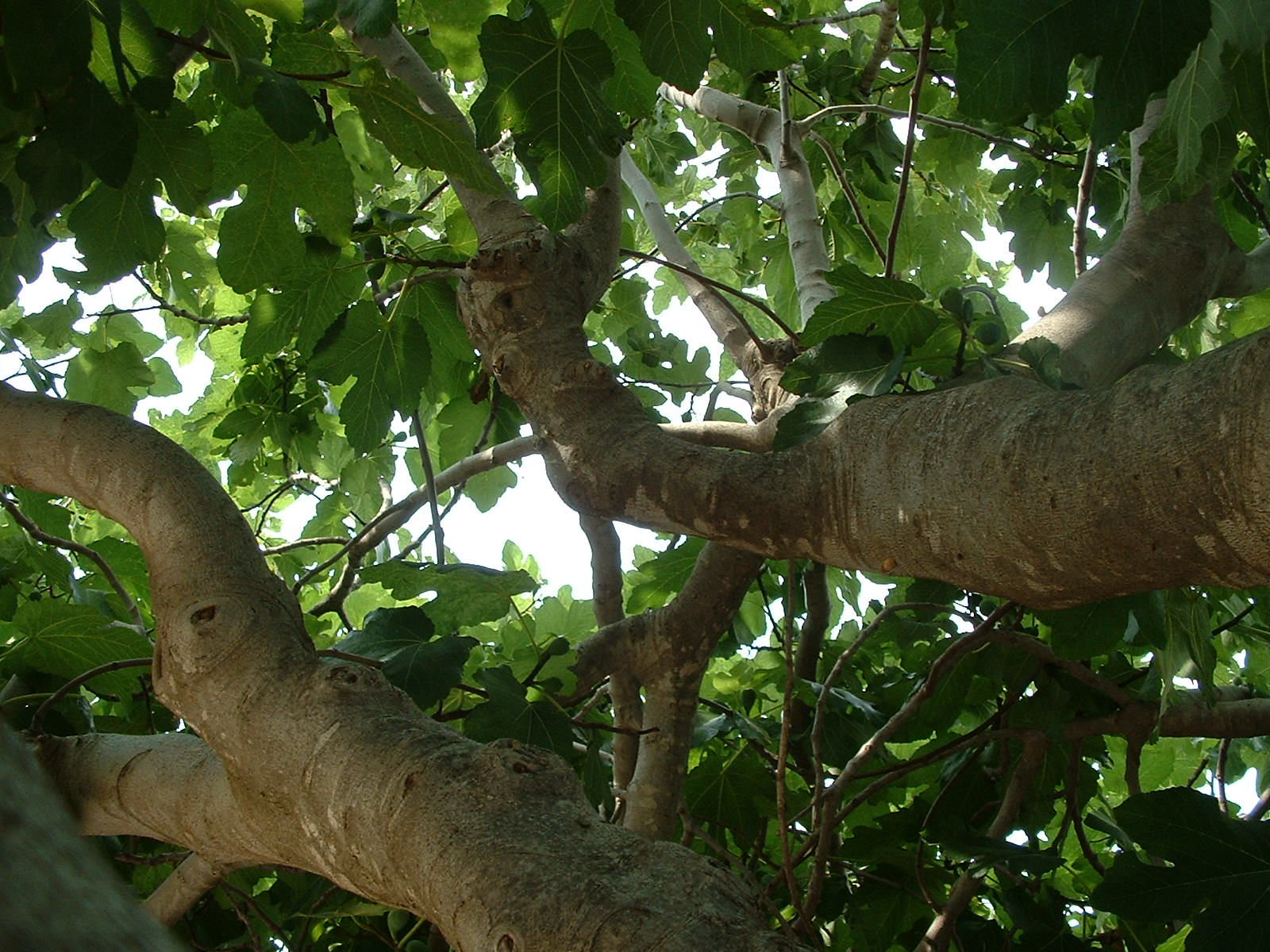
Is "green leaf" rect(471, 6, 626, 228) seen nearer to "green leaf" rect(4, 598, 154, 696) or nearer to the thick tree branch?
the thick tree branch

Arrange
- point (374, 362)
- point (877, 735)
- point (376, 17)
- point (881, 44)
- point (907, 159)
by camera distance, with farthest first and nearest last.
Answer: point (881, 44) → point (374, 362) → point (877, 735) → point (907, 159) → point (376, 17)

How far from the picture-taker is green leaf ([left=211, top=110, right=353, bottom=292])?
4.80ft

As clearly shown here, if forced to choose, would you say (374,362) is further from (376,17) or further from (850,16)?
(850,16)

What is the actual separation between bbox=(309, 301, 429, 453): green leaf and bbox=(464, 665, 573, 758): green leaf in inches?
23.6

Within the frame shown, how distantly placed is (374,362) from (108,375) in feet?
3.19

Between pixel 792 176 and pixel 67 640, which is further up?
pixel 792 176

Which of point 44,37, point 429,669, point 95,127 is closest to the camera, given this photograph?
point 44,37

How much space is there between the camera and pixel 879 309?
1264 mm

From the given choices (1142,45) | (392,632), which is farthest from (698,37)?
(392,632)

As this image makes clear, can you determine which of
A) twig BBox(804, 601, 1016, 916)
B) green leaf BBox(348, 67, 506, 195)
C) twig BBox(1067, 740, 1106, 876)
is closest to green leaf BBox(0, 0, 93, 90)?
green leaf BBox(348, 67, 506, 195)

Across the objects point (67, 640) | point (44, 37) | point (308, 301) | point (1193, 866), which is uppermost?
point (308, 301)

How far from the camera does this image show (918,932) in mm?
2041

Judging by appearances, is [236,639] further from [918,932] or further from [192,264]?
[192,264]

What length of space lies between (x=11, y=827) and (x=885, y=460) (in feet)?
2.79
